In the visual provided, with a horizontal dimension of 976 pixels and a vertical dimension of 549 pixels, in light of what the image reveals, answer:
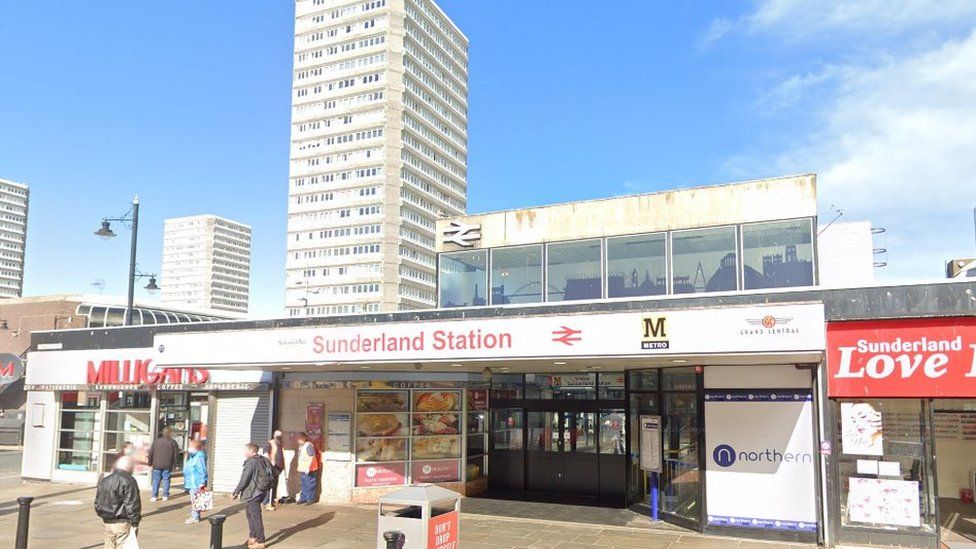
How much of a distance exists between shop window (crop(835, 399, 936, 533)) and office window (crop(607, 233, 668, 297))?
5997 mm

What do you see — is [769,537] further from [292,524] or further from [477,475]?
[292,524]

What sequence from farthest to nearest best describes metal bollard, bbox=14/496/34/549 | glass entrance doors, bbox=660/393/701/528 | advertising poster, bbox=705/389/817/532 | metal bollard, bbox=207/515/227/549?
glass entrance doors, bbox=660/393/701/528 → advertising poster, bbox=705/389/817/532 → metal bollard, bbox=14/496/34/549 → metal bollard, bbox=207/515/227/549

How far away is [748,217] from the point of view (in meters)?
16.4

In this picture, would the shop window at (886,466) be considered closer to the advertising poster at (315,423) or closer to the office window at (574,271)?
the office window at (574,271)

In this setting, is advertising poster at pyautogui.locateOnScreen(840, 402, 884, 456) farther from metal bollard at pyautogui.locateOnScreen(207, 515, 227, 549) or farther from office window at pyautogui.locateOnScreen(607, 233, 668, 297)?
metal bollard at pyautogui.locateOnScreen(207, 515, 227, 549)

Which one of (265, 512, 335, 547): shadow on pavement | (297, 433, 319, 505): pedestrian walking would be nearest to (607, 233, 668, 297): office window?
(297, 433, 319, 505): pedestrian walking

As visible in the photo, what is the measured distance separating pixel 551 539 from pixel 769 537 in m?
3.53

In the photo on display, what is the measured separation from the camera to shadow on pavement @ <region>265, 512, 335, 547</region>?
475 inches

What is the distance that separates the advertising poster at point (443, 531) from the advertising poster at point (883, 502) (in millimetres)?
6463

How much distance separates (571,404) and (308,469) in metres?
5.95

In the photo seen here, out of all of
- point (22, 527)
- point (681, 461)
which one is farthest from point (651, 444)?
point (22, 527)

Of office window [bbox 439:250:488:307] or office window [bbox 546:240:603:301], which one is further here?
office window [bbox 439:250:488:307]

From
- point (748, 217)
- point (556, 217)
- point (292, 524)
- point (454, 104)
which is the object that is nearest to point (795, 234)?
point (748, 217)

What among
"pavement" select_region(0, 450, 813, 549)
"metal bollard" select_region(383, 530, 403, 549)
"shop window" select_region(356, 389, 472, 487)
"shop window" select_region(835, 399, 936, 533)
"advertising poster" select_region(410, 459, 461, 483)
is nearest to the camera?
"metal bollard" select_region(383, 530, 403, 549)
